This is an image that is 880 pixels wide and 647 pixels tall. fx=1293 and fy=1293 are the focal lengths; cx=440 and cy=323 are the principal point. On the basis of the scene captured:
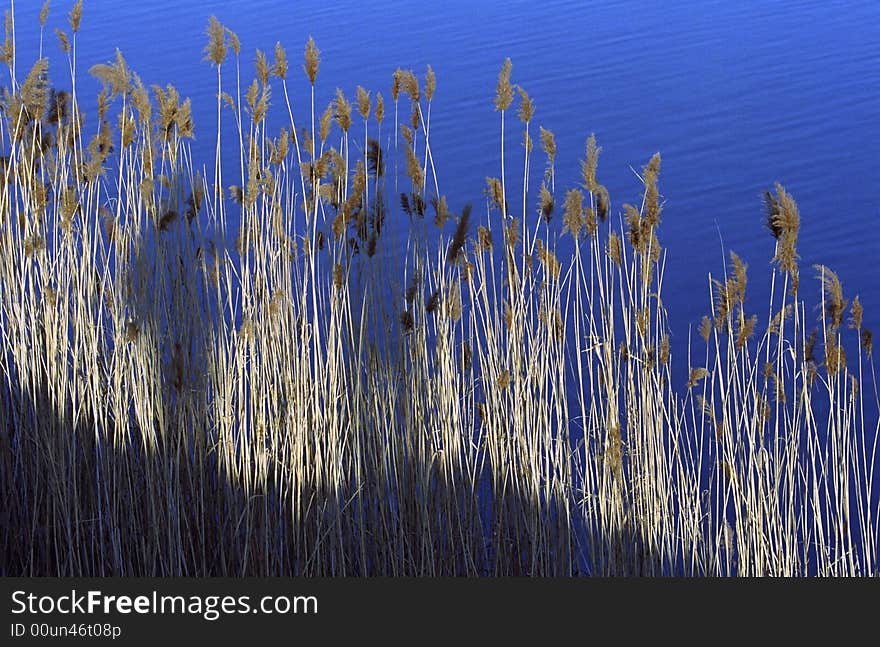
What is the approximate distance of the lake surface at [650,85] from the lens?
5402 millimetres

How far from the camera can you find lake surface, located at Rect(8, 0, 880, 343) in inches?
213

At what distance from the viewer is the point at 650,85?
7.18 metres

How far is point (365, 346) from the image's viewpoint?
2.70 metres

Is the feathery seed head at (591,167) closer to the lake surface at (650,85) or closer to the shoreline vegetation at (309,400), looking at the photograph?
the shoreline vegetation at (309,400)

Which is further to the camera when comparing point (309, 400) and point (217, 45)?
point (309, 400)

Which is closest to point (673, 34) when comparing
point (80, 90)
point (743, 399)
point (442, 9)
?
point (442, 9)

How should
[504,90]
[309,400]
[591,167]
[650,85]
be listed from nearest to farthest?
[591,167] < [504,90] < [309,400] < [650,85]

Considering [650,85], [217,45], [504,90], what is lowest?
[504,90]

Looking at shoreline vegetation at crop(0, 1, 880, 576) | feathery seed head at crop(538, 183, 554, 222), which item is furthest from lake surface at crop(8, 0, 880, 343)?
feathery seed head at crop(538, 183, 554, 222)

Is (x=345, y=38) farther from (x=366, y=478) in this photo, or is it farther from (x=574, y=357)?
(x=366, y=478)

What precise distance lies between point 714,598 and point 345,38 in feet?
20.7

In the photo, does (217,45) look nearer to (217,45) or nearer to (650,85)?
(217,45)

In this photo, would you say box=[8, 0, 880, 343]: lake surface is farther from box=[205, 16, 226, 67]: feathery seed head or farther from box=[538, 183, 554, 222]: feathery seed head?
box=[205, 16, 226, 67]: feathery seed head

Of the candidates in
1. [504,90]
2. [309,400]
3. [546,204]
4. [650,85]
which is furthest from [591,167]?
[650,85]
